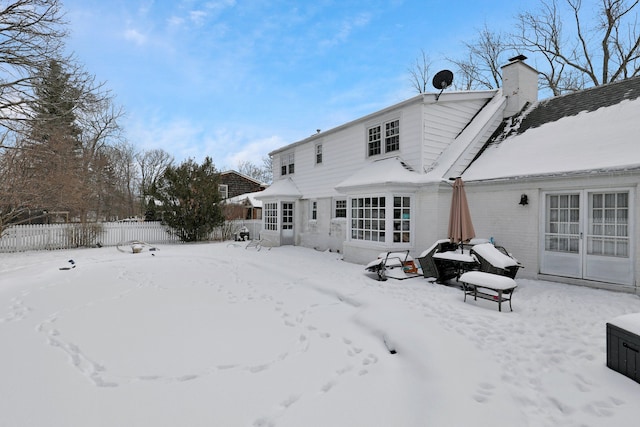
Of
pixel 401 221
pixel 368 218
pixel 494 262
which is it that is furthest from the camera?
pixel 368 218

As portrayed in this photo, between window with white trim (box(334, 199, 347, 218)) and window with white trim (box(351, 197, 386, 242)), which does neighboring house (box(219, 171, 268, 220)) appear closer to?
window with white trim (box(334, 199, 347, 218))

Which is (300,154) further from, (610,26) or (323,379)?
(610,26)

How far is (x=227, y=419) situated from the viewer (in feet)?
8.80

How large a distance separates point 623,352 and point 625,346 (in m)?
0.09

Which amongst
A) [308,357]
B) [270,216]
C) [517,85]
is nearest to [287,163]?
[270,216]

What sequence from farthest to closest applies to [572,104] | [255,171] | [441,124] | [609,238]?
[255,171], [441,124], [572,104], [609,238]

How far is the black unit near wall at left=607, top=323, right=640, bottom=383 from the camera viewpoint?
3.18 meters

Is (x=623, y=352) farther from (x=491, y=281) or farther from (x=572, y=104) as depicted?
(x=572, y=104)

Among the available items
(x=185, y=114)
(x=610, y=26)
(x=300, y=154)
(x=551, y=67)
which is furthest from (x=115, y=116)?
(x=610, y=26)

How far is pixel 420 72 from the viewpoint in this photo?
24.5 meters

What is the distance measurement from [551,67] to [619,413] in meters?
25.3

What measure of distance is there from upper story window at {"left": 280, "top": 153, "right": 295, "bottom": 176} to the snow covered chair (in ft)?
37.6

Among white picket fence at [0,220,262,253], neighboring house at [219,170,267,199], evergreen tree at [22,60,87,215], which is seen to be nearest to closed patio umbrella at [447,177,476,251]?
evergreen tree at [22,60,87,215]

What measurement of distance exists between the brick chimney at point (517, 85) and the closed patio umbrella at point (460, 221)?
5427 mm
